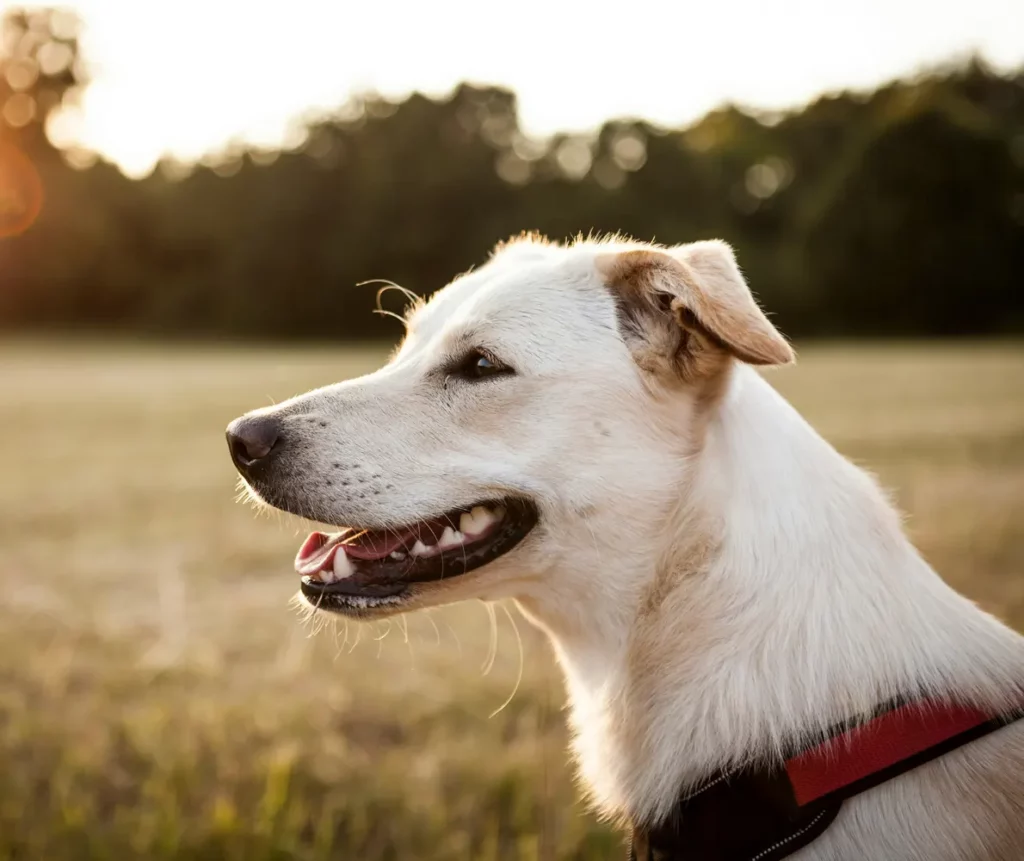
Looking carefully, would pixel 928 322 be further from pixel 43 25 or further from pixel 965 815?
pixel 43 25

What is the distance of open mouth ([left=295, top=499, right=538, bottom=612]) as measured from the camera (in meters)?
2.38

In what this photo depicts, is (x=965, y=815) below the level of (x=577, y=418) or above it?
below

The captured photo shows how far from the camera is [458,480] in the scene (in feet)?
7.84

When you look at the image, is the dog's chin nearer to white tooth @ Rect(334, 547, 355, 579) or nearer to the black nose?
white tooth @ Rect(334, 547, 355, 579)

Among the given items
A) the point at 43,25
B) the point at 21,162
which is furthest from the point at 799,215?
the point at 43,25

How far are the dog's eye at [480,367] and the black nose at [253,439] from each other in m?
0.53

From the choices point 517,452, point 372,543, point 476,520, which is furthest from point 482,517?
point 372,543

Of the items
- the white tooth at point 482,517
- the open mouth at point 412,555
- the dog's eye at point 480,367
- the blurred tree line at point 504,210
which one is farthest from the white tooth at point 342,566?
the blurred tree line at point 504,210

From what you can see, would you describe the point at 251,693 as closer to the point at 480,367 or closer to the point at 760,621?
the point at 480,367

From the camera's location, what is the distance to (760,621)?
2.16m

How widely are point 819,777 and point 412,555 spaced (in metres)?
1.11

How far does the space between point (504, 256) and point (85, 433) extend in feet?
43.1

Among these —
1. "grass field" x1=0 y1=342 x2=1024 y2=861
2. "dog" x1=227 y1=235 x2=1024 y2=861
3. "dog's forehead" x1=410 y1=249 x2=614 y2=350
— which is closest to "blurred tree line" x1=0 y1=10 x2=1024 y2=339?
"grass field" x1=0 y1=342 x2=1024 y2=861

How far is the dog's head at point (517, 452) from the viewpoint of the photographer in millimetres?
2330
